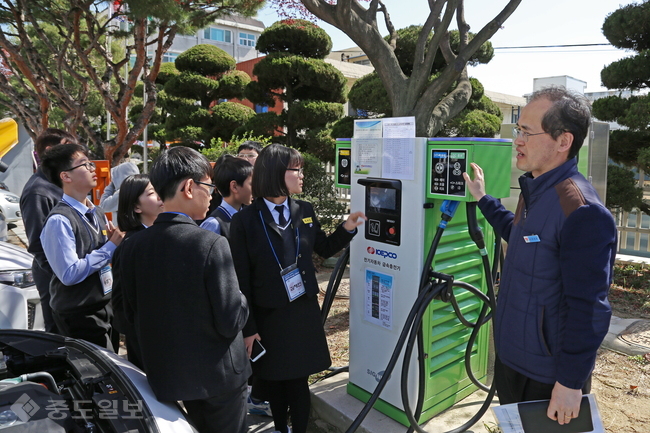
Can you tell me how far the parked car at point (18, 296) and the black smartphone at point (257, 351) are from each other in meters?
2.22

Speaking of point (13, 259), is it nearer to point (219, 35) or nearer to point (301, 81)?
point (301, 81)

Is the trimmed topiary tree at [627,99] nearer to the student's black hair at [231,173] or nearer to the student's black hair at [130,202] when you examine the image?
the student's black hair at [231,173]

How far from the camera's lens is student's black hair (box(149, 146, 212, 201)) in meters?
1.89

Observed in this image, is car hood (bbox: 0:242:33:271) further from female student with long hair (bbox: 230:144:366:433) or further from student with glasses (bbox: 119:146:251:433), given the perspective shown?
student with glasses (bbox: 119:146:251:433)

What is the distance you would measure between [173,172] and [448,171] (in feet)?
4.32

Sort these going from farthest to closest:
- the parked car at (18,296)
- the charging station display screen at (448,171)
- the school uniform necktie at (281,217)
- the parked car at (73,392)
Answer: the parked car at (18,296) < the school uniform necktie at (281,217) < the charging station display screen at (448,171) < the parked car at (73,392)

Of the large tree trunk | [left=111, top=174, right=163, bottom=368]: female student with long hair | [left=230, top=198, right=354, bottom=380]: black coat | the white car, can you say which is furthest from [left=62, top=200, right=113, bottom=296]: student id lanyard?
the white car

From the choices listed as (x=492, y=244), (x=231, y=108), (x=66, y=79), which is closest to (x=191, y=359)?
(x=492, y=244)

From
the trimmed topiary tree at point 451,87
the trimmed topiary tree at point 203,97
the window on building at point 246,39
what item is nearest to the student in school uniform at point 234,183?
the trimmed topiary tree at point 451,87

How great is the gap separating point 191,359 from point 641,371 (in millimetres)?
3299

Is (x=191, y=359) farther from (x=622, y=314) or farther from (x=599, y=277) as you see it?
(x=622, y=314)

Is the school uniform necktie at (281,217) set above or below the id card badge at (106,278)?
above

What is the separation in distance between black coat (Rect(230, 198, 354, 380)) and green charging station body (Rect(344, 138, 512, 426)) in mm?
442

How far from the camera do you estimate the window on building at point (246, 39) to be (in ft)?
126
